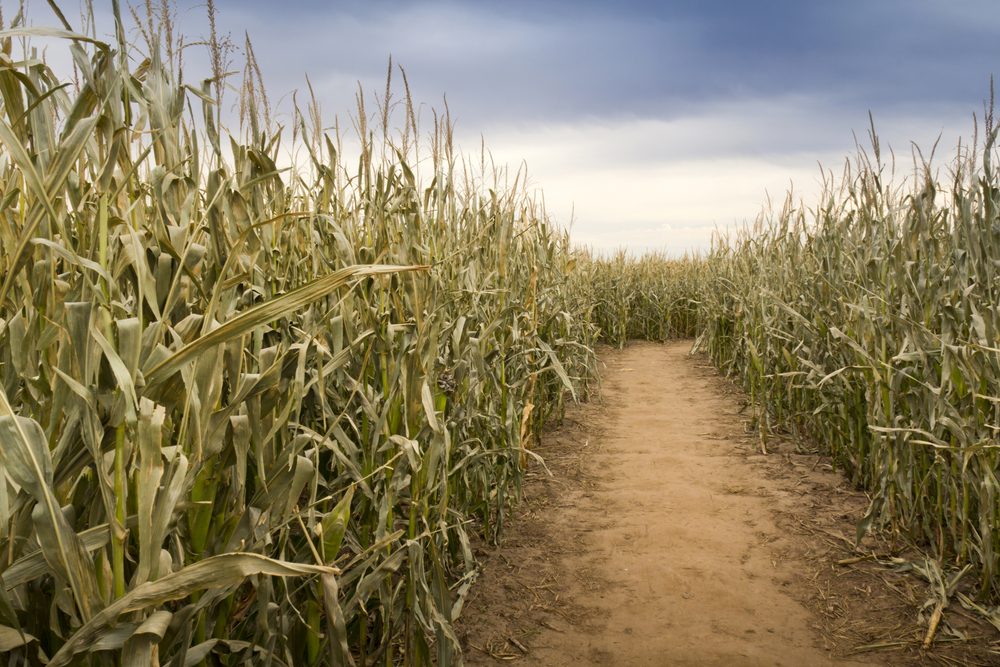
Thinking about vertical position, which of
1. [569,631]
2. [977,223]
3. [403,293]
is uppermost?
[977,223]

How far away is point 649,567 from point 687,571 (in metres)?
0.17

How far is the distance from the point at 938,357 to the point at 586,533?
6.05ft

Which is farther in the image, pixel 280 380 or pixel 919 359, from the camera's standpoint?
pixel 919 359

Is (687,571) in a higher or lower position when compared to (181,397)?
lower

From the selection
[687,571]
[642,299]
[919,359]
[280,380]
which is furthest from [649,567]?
[642,299]

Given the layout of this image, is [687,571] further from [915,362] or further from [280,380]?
[280,380]

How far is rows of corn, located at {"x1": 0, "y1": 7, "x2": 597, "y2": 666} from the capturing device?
1.13m

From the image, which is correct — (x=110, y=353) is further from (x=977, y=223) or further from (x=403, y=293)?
(x=977, y=223)

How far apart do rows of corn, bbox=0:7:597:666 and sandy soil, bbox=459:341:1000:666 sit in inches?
22.2

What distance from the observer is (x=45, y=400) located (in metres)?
1.42

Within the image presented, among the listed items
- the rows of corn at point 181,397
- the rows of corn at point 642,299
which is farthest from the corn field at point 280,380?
the rows of corn at point 642,299

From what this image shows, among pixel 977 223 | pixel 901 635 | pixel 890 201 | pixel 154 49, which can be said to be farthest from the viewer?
pixel 890 201

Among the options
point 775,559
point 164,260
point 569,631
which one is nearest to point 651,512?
point 775,559

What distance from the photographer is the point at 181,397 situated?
1.47 metres
